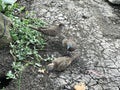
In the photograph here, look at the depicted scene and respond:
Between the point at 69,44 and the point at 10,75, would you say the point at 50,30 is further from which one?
the point at 10,75

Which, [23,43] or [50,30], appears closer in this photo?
[23,43]

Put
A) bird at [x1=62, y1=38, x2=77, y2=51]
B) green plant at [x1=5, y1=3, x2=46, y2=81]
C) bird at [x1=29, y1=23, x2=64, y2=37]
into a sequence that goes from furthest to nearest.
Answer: bird at [x1=29, y1=23, x2=64, y2=37] → bird at [x1=62, y1=38, x2=77, y2=51] → green plant at [x1=5, y1=3, x2=46, y2=81]

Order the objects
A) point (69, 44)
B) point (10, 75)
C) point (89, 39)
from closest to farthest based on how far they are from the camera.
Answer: point (10, 75) → point (69, 44) → point (89, 39)

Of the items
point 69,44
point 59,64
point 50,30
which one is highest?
point 50,30

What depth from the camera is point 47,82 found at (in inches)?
213

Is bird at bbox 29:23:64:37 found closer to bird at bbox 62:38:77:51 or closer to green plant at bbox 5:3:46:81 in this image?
green plant at bbox 5:3:46:81

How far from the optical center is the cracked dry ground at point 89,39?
18.1ft

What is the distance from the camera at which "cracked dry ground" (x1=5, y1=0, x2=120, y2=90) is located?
18.1 ft

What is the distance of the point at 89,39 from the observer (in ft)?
21.6

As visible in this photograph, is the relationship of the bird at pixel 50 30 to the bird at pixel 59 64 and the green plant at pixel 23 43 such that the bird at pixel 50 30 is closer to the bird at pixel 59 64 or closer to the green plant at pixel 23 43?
the green plant at pixel 23 43

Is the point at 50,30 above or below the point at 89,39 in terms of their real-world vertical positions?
above

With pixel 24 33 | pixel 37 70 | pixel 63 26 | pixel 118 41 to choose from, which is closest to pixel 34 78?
pixel 37 70

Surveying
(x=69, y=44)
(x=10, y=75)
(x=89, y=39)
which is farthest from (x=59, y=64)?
(x=89, y=39)

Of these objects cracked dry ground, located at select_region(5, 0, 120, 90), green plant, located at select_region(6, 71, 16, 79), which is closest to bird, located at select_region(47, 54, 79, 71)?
cracked dry ground, located at select_region(5, 0, 120, 90)
